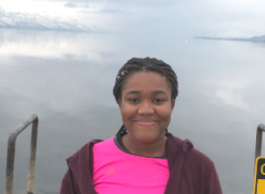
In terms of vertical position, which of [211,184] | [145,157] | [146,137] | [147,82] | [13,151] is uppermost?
[147,82]

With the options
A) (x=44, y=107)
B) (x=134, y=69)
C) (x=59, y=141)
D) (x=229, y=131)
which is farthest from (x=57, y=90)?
(x=134, y=69)

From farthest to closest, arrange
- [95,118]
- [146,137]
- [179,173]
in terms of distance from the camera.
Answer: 1. [95,118]
2. [146,137]
3. [179,173]

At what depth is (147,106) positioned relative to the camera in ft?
5.93

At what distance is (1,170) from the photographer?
6.42 metres

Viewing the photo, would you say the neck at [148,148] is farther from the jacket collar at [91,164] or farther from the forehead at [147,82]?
the forehead at [147,82]

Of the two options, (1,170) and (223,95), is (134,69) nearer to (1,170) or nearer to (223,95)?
(1,170)

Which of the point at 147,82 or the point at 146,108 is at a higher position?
the point at 147,82

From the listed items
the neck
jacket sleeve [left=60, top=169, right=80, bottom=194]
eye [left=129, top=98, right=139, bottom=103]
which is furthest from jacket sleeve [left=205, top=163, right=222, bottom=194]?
jacket sleeve [left=60, top=169, right=80, bottom=194]

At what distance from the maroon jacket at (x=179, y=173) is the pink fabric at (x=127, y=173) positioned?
51 mm

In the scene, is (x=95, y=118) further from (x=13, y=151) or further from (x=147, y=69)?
(x=147, y=69)

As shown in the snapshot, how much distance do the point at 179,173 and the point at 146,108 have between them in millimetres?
429

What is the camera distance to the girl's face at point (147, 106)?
5.97ft

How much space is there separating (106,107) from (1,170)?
22.2ft

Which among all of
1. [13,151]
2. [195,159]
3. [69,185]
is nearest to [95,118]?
[13,151]
